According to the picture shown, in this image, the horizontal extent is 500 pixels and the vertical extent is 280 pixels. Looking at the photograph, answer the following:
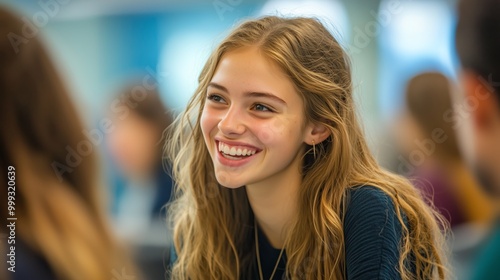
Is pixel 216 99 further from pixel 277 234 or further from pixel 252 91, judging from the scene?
pixel 277 234

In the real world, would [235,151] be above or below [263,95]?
below

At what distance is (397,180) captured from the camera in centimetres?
157

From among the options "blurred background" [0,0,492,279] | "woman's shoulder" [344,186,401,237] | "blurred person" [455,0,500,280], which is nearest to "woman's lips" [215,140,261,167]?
"woman's shoulder" [344,186,401,237]

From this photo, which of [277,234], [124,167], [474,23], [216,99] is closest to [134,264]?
[124,167]

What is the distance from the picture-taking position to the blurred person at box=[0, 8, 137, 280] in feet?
4.98

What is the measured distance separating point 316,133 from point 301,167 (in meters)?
0.10

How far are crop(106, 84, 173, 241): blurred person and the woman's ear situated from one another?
142cm

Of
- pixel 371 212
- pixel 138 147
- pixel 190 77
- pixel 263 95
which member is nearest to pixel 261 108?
pixel 263 95

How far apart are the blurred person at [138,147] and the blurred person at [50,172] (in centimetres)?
122

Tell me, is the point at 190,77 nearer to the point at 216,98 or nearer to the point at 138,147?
the point at 138,147

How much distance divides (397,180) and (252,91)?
448mm

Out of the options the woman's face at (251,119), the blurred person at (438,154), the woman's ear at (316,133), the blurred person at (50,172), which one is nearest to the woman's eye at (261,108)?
the woman's face at (251,119)

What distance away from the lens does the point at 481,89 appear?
2.71 metres

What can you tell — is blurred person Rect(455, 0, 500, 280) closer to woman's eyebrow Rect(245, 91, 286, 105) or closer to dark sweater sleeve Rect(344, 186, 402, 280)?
dark sweater sleeve Rect(344, 186, 402, 280)
